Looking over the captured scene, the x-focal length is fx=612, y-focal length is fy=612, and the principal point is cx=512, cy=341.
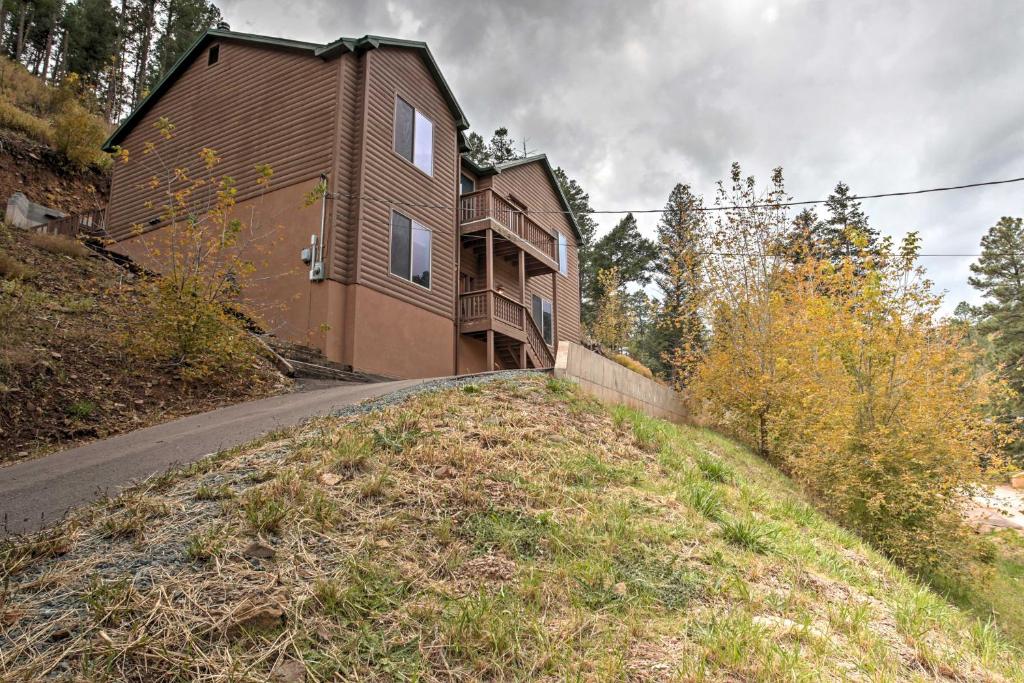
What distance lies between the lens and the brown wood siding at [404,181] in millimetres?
13344

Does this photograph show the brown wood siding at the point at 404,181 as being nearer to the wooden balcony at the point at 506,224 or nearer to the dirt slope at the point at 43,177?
the wooden balcony at the point at 506,224

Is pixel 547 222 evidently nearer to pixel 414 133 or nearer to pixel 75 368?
pixel 414 133

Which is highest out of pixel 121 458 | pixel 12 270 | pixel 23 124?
pixel 23 124

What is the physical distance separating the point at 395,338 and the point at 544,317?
912 centimetres

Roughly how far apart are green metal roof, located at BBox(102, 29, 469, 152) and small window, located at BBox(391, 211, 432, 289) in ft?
12.5

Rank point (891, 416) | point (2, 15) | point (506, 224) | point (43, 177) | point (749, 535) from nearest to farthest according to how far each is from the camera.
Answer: point (749, 535)
point (891, 416)
point (506, 224)
point (43, 177)
point (2, 15)

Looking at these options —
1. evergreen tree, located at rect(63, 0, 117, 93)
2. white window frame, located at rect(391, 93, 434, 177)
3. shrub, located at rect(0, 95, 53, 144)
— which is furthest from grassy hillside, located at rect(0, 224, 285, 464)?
evergreen tree, located at rect(63, 0, 117, 93)

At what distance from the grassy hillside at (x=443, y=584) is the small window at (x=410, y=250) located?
9.35 meters

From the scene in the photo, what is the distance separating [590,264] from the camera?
4128 centimetres

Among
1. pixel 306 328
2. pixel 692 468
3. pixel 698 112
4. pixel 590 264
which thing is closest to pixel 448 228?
pixel 306 328

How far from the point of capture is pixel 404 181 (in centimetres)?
1459

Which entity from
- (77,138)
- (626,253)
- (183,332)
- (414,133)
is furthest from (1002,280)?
(77,138)

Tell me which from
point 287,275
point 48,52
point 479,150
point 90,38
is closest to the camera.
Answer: point 287,275

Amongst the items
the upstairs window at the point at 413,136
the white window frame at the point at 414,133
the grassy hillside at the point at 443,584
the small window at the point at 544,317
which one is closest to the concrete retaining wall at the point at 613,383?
the grassy hillside at the point at 443,584
